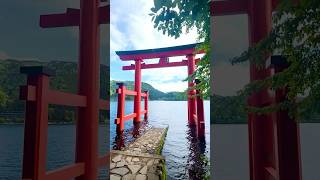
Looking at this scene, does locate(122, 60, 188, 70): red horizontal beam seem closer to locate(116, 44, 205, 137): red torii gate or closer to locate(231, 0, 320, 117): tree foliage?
locate(116, 44, 205, 137): red torii gate

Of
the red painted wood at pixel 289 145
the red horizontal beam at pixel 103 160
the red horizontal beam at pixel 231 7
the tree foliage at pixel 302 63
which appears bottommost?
the red horizontal beam at pixel 103 160

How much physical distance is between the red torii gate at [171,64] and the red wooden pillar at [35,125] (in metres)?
2.10

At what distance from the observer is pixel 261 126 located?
5.07 ft

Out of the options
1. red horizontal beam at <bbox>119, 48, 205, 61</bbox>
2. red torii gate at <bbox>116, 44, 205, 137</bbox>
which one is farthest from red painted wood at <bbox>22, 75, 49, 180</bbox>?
red horizontal beam at <bbox>119, 48, 205, 61</bbox>

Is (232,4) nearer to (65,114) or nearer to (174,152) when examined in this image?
(65,114)

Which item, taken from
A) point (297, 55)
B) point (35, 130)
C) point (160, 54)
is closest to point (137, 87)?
point (160, 54)

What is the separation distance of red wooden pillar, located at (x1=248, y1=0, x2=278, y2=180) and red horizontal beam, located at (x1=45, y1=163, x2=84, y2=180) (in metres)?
0.98

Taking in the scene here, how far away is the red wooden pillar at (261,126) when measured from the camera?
4.99 feet

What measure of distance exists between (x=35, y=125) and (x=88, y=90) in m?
0.55

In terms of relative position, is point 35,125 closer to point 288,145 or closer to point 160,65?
point 288,145

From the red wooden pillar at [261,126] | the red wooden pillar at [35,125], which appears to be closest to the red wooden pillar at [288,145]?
Answer: the red wooden pillar at [261,126]

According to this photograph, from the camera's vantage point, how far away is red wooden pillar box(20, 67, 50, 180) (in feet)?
4.09

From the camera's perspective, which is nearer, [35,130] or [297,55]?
[297,55]

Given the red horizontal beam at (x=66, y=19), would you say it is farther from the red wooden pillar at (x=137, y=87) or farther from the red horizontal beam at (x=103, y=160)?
the red wooden pillar at (x=137, y=87)
